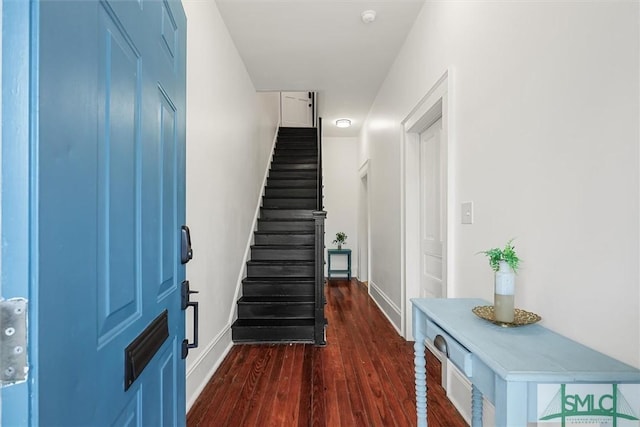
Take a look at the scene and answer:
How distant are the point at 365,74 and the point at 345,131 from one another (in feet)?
7.98

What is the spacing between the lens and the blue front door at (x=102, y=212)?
1.54 feet

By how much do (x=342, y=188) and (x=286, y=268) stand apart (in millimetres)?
3192

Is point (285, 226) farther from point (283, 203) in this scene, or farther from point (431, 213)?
point (431, 213)

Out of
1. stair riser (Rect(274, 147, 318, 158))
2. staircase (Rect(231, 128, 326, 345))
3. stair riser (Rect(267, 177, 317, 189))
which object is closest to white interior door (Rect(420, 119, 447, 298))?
staircase (Rect(231, 128, 326, 345))

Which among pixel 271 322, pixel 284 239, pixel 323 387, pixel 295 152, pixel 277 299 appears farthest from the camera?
pixel 295 152

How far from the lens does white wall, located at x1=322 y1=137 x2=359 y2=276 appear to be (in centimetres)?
661

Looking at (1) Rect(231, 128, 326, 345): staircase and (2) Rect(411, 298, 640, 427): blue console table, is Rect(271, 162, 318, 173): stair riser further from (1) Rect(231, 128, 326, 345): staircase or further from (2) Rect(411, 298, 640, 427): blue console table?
(2) Rect(411, 298, 640, 427): blue console table

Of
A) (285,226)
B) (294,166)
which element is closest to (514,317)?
(285,226)

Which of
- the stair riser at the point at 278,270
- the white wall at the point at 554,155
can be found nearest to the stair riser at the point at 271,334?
the stair riser at the point at 278,270

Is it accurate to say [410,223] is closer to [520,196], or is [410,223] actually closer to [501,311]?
[520,196]

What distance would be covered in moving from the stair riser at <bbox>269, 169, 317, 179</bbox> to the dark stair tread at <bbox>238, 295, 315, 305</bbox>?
93.7 inches

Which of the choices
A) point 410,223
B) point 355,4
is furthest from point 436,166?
point 355,4

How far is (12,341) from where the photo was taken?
45cm

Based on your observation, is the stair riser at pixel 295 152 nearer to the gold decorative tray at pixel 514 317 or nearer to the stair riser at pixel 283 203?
the stair riser at pixel 283 203
